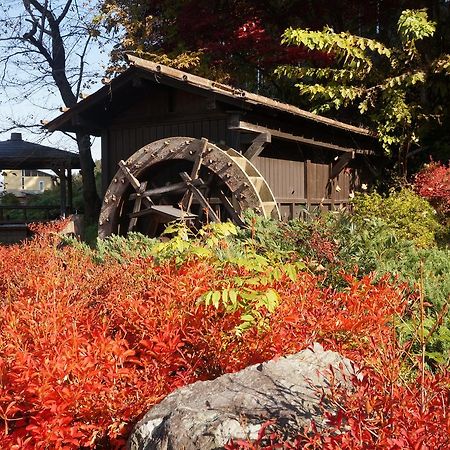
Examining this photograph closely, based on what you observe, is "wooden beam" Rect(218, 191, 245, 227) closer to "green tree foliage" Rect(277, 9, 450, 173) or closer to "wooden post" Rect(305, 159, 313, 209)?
"wooden post" Rect(305, 159, 313, 209)

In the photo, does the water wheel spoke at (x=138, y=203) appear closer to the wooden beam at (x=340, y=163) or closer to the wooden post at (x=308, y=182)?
the wooden post at (x=308, y=182)

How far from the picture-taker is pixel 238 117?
29.0 ft

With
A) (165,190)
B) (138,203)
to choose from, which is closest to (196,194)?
(165,190)

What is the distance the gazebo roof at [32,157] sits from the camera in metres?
16.8

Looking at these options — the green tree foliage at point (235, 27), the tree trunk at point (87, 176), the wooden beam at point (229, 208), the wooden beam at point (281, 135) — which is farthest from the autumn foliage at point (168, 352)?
the tree trunk at point (87, 176)

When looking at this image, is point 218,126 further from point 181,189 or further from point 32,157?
point 32,157

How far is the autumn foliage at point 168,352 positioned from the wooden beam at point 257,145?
5.33 metres

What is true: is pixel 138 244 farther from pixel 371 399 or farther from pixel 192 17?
pixel 192 17

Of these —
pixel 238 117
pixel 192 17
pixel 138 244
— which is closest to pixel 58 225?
pixel 138 244

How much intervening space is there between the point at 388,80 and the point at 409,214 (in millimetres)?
5192

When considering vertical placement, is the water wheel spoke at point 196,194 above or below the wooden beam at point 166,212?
above

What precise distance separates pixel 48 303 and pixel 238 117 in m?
6.15

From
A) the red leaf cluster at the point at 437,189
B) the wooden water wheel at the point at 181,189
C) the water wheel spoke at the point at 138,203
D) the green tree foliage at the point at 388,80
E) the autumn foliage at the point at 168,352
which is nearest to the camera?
the autumn foliage at the point at 168,352

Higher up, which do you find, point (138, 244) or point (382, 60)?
point (382, 60)
